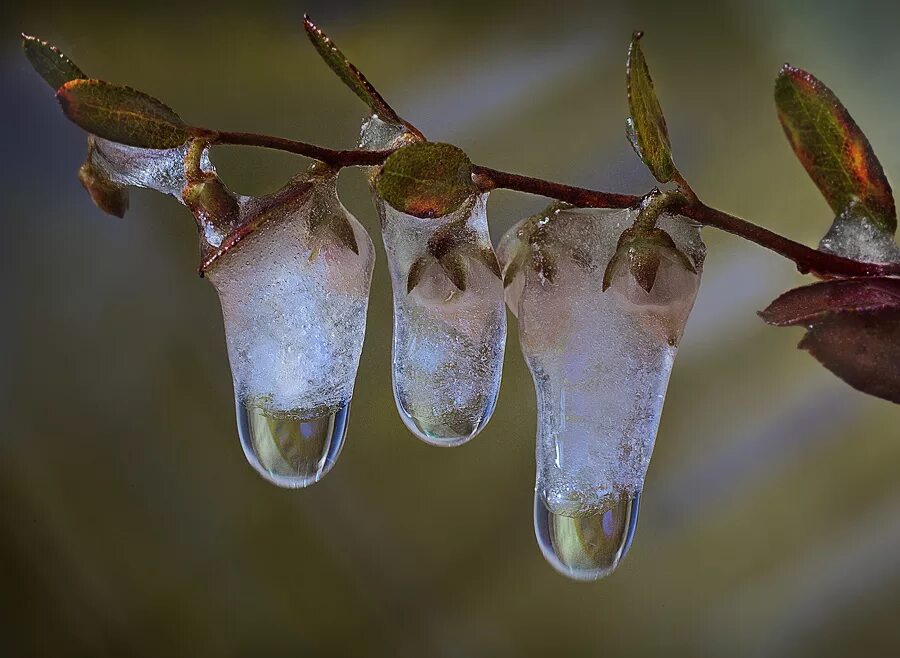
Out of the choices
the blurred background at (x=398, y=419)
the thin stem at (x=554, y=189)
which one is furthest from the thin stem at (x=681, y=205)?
the blurred background at (x=398, y=419)

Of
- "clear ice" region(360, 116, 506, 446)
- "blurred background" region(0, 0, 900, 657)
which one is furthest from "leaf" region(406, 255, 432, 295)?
"blurred background" region(0, 0, 900, 657)

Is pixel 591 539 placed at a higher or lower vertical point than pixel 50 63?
lower

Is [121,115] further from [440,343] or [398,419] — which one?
[398,419]

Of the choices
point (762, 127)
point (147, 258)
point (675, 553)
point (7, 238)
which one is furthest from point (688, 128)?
point (7, 238)

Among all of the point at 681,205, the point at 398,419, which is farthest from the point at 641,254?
the point at 398,419

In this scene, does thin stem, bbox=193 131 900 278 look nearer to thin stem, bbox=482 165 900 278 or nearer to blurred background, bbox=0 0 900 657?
thin stem, bbox=482 165 900 278

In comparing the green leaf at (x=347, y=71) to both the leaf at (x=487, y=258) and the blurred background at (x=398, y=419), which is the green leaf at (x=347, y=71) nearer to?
the leaf at (x=487, y=258)
